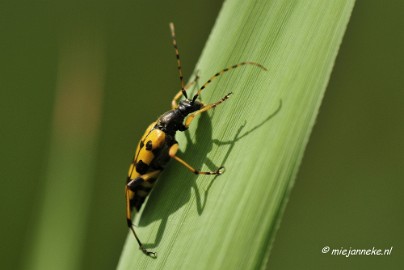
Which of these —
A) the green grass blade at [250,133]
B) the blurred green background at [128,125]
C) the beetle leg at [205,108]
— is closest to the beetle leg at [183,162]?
the green grass blade at [250,133]

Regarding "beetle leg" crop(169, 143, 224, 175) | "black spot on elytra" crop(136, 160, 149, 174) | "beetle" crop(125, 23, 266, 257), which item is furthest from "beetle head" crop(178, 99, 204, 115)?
"black spot on elytra" crop(136, 160, 149, 174)

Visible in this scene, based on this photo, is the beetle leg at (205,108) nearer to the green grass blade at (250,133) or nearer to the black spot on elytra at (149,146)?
the green grass blade at (250,133)

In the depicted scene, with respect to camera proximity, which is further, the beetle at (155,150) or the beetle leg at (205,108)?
the beetle at (155,150)

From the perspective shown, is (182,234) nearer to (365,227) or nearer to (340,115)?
(365,227)

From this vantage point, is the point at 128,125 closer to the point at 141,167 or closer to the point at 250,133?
the point at 141,167

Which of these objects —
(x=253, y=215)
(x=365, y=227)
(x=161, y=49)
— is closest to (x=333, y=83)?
(x=365, y=227)

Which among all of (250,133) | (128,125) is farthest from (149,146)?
(128,125)

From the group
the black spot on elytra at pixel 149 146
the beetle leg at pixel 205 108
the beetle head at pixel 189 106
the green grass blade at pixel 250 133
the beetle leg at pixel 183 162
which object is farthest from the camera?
the black spot on elytra at pixel 149 146
